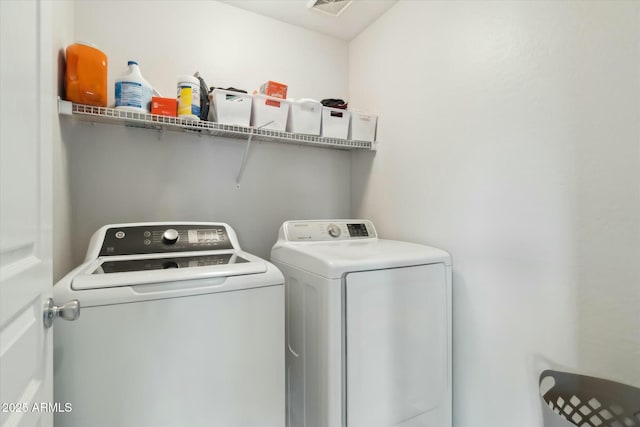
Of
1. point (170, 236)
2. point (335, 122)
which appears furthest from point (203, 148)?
point (335, 122)

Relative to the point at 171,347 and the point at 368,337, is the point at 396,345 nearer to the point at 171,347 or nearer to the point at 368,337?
the point at 368,337

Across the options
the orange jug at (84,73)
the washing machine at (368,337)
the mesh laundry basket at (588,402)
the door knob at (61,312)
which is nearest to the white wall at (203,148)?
the orange jug at (84,73)

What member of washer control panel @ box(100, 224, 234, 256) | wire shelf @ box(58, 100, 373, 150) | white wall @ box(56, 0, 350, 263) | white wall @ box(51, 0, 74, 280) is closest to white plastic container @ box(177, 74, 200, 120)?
wire shelf @ box(58, 100, 373, 150)

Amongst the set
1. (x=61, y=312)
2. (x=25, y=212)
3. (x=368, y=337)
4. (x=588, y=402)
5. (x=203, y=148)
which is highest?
(x=203, y=148)

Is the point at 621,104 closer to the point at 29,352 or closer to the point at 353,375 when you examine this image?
the point at 353,375

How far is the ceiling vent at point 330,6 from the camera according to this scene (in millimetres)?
1877

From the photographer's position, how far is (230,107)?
1.61 meters

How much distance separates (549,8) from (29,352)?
6.43 ft

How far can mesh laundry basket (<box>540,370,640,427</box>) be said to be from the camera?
904 mm

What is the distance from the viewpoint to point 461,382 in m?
1.46

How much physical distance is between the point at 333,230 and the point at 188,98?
1107 millimetres

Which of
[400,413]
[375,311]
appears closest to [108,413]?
[375,311]

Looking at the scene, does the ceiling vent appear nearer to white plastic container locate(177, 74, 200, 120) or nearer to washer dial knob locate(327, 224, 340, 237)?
white plastic container locate(177, 74, 200, 120)

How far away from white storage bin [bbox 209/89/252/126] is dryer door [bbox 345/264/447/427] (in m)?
1.09
